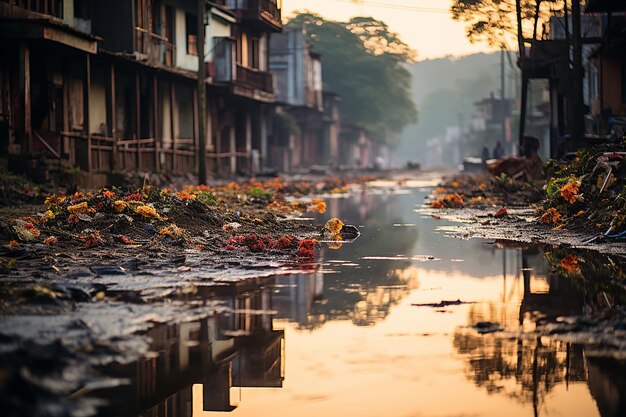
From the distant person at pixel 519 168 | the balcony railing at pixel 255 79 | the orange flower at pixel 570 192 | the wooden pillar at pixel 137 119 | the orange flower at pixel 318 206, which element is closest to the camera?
the orange flower at pixel 570 192

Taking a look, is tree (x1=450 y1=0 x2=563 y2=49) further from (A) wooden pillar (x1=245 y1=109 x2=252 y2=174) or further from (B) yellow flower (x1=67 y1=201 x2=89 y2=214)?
(B) yellow flower (x1=67 y1=201 x2=89 y2=214)

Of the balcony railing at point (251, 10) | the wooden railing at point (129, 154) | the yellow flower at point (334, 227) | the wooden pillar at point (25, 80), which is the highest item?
the balcony railing at point (251, 10)

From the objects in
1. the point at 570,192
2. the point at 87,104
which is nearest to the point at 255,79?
the point at 87,104

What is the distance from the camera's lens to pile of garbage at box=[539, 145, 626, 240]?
13.9 metres

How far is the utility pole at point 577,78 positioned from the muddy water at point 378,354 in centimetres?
1932

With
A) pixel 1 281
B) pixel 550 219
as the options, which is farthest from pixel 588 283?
pixel 550 219

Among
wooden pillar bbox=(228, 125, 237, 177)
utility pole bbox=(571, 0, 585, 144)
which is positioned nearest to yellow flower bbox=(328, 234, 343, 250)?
utility pole bbox=(571, 0, 585, 144)

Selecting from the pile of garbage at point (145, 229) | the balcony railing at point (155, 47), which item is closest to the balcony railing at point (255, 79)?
the balcony railing at point (155, 47)

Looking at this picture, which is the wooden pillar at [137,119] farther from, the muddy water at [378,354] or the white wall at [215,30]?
the muddy water at [378,354]

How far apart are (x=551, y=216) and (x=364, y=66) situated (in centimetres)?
7830

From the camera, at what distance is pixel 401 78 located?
101 meters

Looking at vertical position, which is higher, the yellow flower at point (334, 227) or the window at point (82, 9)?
the window at point (82, 9)

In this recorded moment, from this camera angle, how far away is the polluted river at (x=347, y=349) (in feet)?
16.7

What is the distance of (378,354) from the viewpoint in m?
6.31
